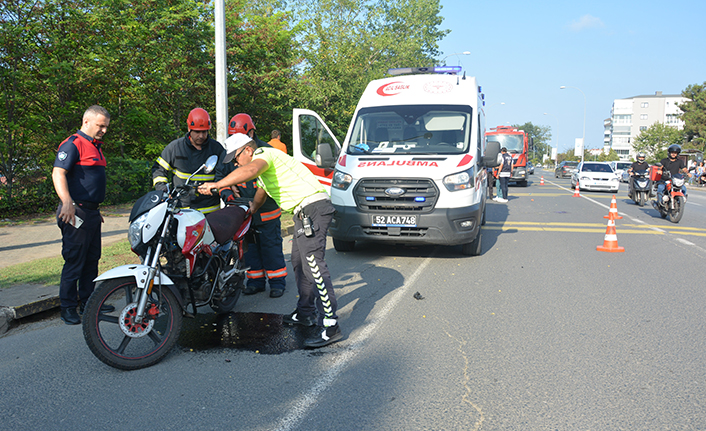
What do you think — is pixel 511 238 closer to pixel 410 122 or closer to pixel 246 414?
pixel 410 122

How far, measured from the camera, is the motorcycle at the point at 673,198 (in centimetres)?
1255

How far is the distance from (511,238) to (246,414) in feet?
25.5

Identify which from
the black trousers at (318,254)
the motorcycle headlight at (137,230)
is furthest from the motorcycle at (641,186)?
the motorcycle headlight at (137,230)

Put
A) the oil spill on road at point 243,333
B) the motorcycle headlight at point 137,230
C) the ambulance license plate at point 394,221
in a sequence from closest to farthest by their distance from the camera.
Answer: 1. the motorcycle headlight at point 137,230
2. the oil spill on road at point 243,333
3. the ambulance license plate at point 394,221

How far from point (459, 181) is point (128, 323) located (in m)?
4.83

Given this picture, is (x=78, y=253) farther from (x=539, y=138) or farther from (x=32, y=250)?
(x=539, y=138)

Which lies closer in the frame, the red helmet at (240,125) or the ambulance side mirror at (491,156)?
the red helmet at (240,125)

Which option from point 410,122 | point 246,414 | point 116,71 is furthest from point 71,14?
point 246,414

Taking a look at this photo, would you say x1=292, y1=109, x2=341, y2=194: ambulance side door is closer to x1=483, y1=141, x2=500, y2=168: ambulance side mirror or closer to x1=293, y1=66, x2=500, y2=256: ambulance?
x1=293, y1=66, x2=500, y2=256: ambulance

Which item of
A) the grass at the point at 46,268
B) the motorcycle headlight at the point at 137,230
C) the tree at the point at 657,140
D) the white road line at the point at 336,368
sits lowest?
the white road line at the point at 336,368

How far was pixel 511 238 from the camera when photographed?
32.3 ft

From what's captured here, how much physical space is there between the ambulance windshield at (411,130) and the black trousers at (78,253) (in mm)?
4229

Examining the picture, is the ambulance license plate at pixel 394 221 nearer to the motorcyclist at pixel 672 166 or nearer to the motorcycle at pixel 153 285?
the motorcycle at pixel 153 285

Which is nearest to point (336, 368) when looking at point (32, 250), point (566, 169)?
point (32, 250)
